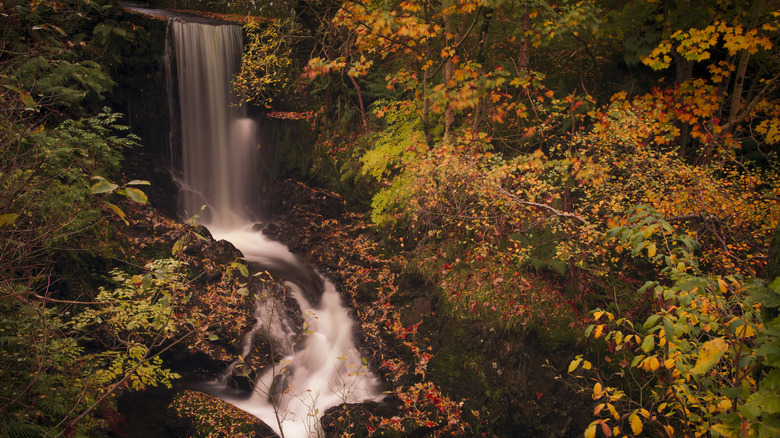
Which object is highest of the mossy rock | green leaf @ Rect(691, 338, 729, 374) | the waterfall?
green leaf @ Rect(691, 338, 729, 374)

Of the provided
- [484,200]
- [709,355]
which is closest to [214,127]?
[484,200]

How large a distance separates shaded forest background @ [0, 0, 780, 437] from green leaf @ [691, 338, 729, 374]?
163 cm

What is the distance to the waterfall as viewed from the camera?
857cm

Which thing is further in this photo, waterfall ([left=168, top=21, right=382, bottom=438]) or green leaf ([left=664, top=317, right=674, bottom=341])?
waterfall ([left=168, top=21, right=382, bottom=438])

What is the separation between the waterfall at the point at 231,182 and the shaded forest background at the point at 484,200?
0.84m

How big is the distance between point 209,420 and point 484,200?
5546 millimetres

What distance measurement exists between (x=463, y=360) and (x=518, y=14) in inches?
235

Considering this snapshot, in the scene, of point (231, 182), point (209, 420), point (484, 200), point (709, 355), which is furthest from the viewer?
point (231, 182)

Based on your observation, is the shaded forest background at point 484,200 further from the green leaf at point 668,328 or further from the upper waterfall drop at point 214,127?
the green leaf at point 668,328

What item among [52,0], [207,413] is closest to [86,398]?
[207,413]

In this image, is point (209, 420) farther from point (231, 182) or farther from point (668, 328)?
point (231, 182)

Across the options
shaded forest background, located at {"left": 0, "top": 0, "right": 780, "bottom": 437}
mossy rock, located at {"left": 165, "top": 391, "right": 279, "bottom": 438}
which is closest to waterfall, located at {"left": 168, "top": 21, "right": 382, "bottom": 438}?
shaded forest background, located at {"left": 0, "top": 0, "right": 780, "bottom": 437}

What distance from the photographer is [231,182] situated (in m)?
12.4

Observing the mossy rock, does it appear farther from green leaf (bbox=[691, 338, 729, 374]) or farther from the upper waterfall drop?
the upper waterfall drop
